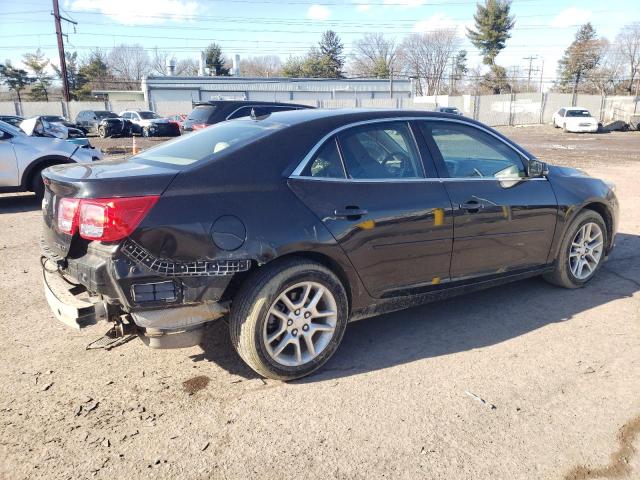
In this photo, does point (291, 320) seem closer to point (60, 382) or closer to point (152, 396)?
point (152, 396)

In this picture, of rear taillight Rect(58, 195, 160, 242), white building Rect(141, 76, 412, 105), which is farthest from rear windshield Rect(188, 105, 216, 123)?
white building Rect(141, 76, 412, 105)

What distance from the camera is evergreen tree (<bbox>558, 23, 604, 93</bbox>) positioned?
73812 millimetres

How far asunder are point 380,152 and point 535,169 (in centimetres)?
155

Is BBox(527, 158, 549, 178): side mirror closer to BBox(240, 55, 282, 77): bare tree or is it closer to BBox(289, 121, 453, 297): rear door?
BBox(289, 121, 453, 297): rear door

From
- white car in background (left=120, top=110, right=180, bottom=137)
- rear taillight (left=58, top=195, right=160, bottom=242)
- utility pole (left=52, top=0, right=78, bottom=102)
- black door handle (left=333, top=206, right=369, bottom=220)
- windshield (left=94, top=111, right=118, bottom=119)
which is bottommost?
white car in background (left=120, top=110, right=180, bottom=137)

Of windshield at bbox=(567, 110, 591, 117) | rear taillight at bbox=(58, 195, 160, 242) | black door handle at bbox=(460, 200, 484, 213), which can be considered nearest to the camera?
rear taillight at bbox=(58, 195, 160, 242)

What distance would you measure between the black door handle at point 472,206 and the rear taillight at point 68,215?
2.59 metres

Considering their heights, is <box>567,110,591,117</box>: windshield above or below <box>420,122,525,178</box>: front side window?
below

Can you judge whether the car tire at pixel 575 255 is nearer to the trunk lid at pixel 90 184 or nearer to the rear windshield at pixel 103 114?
the trunk lid at pixel 90 184

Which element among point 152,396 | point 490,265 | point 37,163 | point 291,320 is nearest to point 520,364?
point 490,265

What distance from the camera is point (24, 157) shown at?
8.69 meters

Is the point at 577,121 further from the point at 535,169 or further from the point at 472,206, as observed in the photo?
the point at 472,206

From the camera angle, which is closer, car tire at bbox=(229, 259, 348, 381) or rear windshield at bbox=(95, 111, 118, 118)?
car tire at bbox=(229, 259, 348, 381)

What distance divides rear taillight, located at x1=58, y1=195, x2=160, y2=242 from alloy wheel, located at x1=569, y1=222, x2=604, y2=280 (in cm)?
379
